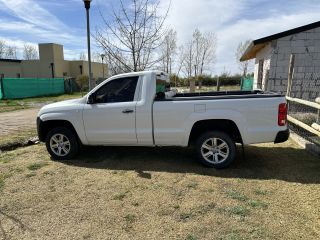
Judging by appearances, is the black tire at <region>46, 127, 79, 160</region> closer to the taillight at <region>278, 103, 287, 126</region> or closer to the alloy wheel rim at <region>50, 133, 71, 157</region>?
the alloy wheel rim at <region>50, 133, 71, 157</region>

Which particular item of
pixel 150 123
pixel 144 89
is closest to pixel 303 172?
pixel 150 123

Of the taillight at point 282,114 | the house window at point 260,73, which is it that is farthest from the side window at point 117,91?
the house window at point 260,73

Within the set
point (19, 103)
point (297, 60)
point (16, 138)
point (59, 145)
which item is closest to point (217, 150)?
point (59, 145)

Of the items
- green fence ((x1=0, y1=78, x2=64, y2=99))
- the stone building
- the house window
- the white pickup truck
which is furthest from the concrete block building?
the white pickup truck

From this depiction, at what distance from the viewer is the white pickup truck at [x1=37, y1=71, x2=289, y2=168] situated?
5242 millimetres

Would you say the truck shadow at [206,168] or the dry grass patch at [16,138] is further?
the dry grass patch at [16,138]

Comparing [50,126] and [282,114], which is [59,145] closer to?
[50,126]

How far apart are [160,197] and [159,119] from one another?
65.3 inches

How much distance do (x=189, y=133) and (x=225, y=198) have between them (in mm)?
1565

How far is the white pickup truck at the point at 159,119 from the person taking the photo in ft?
17.2

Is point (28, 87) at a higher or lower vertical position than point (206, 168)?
higher

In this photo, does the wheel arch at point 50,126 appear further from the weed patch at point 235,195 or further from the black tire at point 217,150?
the weed patch at point 235,195

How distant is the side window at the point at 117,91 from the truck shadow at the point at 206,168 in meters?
1.32

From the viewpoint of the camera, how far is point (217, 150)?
216 inches
